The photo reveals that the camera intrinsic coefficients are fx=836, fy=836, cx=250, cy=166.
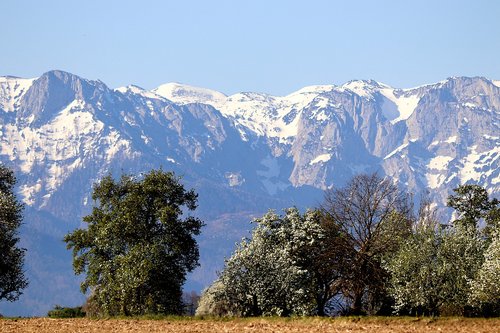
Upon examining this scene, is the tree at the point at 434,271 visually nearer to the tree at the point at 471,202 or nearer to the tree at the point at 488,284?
the tree at the point at 488,284

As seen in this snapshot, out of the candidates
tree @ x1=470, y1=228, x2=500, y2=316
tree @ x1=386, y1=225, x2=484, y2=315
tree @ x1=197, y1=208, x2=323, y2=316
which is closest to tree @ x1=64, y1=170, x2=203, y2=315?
tree @ x1=197, y1=208, x2=323, y2=316

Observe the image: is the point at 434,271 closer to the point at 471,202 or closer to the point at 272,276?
the point at 272,276

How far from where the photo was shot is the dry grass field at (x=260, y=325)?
195ft

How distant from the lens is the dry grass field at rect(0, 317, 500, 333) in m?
59.4

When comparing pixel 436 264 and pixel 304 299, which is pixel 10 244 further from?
pixel 436 264

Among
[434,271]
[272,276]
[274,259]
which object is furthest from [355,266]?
[434,271]

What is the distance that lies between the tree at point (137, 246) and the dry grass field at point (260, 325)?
36.3 feet

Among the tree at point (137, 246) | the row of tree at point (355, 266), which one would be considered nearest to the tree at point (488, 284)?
the row of tree at point (355, 266)

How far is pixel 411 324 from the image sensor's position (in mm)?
63312

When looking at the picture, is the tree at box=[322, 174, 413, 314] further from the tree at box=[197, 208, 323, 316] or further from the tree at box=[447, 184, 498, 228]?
the tree at box=[447, 184, 498, 228]

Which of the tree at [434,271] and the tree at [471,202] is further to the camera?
the tree at [471,202]

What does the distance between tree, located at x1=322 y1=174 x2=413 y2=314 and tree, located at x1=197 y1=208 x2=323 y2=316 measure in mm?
3165

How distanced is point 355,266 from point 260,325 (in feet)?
69.5

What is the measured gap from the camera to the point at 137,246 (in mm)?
80688
